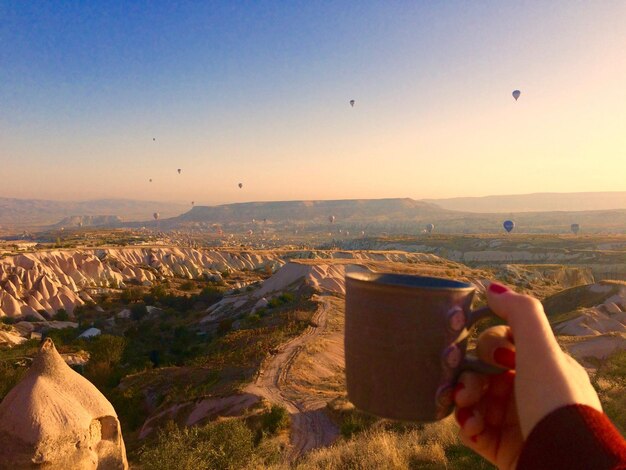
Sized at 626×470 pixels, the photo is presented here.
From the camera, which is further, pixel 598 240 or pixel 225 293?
pixel 598 240

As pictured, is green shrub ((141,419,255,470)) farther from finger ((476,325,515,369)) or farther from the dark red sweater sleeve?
the dark red sweater sleeve

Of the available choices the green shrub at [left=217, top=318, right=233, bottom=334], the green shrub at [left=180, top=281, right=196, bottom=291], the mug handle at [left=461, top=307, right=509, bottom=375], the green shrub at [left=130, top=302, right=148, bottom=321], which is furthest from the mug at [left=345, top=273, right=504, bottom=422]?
the green shrub at [left=180, top=281, right=196, bottom=291]

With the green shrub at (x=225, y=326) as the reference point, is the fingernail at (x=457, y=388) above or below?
above

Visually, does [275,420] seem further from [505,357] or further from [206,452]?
[505,357]

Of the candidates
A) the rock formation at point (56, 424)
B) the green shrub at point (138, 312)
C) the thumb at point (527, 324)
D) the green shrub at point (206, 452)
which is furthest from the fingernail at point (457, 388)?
the green shrub at point (138, 312)

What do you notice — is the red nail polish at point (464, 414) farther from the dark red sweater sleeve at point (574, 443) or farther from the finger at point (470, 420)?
the dark red sweater sleeve at point (574, 443)

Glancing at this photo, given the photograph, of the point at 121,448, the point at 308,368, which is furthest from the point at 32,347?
the point at 121,448

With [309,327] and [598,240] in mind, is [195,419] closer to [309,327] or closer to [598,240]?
[309,327]
